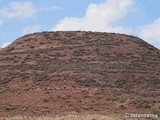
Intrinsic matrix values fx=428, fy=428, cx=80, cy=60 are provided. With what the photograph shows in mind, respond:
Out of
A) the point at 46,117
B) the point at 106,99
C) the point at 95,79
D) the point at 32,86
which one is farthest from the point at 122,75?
the point at 46,117

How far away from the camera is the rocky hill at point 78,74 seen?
37.8 meters

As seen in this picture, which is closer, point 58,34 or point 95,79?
point 95,79

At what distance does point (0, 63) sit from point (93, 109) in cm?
1610

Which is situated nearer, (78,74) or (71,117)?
(71,117)

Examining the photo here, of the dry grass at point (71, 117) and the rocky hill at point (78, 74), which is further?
the rocky hill at point (78, 74)

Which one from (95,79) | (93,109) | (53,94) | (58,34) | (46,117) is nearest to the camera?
(46,117)

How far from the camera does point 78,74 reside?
142ft

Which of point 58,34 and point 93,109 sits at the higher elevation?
point 58,34

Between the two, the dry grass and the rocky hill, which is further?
the rocky hill

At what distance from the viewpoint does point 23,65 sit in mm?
46656

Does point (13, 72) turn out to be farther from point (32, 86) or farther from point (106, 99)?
point (106, 99)

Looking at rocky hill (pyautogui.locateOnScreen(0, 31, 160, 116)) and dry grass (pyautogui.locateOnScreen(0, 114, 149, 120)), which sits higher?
rocky hill (pyautogui.locateOnScreen(0, 31, 160, 116))

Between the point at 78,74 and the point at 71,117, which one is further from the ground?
the point at 78,74

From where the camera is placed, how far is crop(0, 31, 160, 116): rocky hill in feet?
124
